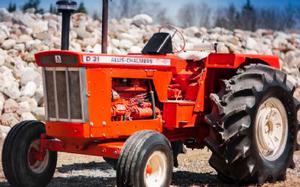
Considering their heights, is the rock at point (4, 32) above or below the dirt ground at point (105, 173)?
above

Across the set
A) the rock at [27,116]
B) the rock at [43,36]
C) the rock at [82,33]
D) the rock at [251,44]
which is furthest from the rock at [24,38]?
the rock at [251,44]

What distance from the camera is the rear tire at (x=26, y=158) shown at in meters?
8.02

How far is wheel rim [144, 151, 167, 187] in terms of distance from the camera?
729 centimetres

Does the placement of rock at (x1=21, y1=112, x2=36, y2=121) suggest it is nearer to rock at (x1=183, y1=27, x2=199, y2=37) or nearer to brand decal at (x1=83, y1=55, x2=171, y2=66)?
brand decal at (x1=83, y1=55, x2=171, y2=66)

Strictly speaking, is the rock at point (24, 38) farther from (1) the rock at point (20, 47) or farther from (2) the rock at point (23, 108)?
(2) the rock at point (23, 108)

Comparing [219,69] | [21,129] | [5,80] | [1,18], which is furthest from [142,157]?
[1,18]

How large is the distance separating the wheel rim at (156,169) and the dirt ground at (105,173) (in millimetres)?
1234

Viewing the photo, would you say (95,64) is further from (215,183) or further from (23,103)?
(23,103)

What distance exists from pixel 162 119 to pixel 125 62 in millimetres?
960

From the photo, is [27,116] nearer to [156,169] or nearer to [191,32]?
[156,169]

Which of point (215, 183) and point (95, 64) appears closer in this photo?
point (95, 64)

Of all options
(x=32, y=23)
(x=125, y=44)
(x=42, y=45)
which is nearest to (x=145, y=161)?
(x=42, y=45)

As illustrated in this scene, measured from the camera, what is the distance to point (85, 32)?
75.9 feet

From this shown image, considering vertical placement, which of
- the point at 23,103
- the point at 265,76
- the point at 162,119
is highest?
the point at 265,76
